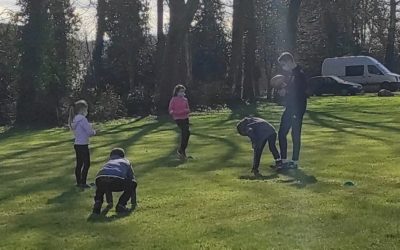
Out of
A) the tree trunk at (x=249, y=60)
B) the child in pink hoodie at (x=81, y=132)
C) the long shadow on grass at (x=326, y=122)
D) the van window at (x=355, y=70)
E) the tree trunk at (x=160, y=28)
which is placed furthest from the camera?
the van window at (x=355, y=70)

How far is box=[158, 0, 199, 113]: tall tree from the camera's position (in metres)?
31.7

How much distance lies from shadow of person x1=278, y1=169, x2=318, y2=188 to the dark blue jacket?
3.37ft

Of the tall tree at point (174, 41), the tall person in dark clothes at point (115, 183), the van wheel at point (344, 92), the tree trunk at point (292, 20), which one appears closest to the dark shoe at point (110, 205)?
the tall person in dark clothes at point (115, 183)

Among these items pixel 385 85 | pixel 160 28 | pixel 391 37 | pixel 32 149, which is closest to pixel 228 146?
pixel 32 149

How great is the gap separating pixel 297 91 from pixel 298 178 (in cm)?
161

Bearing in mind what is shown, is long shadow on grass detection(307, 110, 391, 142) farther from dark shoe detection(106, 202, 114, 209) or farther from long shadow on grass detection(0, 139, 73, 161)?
dark shoe detection(106, 202, 114, 209)

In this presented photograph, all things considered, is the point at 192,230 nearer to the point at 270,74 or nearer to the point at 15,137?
the point at 15,137

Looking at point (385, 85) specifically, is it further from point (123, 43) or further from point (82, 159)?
point (82, 159)

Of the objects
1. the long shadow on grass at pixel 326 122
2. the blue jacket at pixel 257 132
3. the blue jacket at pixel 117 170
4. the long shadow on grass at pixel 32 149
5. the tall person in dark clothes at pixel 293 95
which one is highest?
the tall person in dark clothes at pixel 293 95

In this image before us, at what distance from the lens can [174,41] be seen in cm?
3189

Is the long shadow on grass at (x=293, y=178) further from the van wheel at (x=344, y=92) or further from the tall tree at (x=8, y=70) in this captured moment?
the van wheel at (x=344, y=92)

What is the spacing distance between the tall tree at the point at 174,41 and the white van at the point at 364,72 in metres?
20.0

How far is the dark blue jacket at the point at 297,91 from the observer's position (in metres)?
12.1

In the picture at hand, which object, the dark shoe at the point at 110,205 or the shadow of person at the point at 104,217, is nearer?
the shadow of person at the point at 104,217
